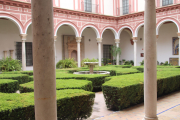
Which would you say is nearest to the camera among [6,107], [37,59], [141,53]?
[37,59]

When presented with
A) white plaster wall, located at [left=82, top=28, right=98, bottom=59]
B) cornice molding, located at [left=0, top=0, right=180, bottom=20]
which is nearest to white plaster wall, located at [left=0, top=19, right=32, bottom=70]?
cornice molding, located at [left=0, top=0, right=180, bottom=20]

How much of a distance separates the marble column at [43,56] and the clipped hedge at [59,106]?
150 centimetres

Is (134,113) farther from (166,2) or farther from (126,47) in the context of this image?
(126,47)

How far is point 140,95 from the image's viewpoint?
557cm

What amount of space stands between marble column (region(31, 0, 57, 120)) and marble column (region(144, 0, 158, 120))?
1883mm

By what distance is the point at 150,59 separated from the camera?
3.11 meters

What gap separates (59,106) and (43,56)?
2107mm

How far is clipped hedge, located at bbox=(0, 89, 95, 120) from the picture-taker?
3082 millimetres

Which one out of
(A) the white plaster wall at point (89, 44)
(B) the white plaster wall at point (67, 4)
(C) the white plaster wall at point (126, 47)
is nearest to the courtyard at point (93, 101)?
(B) the white plaster wall at point (67, 4)

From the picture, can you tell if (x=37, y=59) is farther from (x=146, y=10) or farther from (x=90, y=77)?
(x=90, y=77)

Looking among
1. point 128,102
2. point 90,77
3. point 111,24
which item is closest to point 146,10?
point 128,102

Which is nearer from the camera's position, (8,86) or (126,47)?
(8,86)

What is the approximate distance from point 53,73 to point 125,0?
701 inches

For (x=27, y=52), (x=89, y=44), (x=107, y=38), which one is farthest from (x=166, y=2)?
(x=27, y=52)
